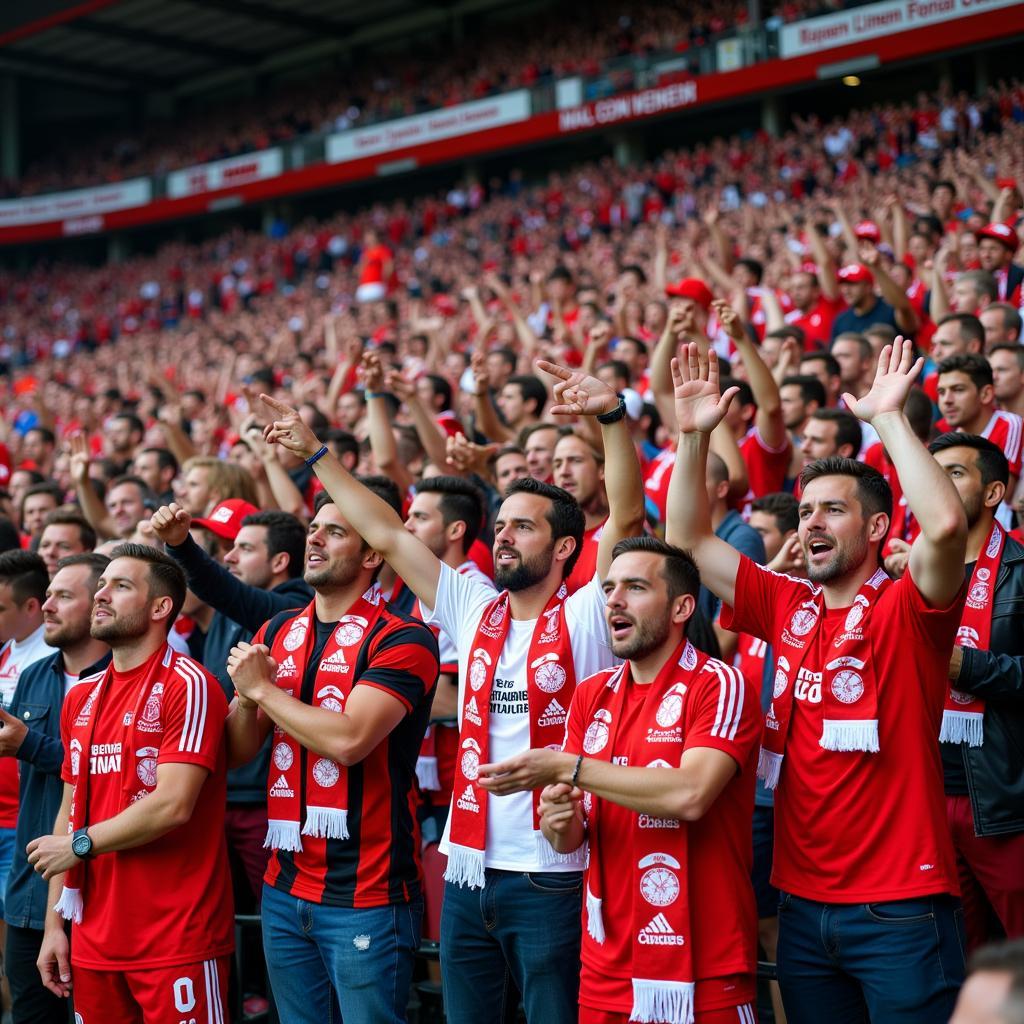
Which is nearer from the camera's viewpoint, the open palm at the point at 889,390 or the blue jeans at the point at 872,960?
the blue jeans at the point at 872,960

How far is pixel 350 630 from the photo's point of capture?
167 inches

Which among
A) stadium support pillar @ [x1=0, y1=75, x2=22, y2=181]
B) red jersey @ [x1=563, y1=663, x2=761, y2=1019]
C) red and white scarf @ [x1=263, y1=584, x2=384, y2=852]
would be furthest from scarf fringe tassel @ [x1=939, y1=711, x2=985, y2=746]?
stadium support pillar @ [x1=0, y1=75, x2=22, y2=181]

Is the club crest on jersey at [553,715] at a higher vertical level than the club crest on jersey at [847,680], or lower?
lower

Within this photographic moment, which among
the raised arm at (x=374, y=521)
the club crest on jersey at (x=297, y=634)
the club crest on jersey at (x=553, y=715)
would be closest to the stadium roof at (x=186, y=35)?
the raised arm at (x=374, y=521)

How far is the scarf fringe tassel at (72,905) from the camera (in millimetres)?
4133

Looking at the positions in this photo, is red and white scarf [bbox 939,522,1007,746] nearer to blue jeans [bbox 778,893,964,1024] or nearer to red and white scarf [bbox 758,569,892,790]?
red and white scarf [bbox 758,569,892,790]

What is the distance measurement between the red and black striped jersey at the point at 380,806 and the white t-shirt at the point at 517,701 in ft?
0.48

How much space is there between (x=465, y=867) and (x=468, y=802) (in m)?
0.20

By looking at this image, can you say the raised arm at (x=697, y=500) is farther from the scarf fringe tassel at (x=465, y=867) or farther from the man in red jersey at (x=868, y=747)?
the scarf fringe tassel at (x=465, y=867)

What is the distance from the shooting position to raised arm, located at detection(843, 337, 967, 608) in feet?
11.0

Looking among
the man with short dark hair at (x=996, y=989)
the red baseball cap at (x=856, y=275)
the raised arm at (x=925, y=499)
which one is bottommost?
the man with short dark hair at (x=996, y=989)

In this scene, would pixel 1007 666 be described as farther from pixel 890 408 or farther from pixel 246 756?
pixel 246 756

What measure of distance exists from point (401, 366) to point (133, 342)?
15.6 m

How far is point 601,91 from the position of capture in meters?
23.8
